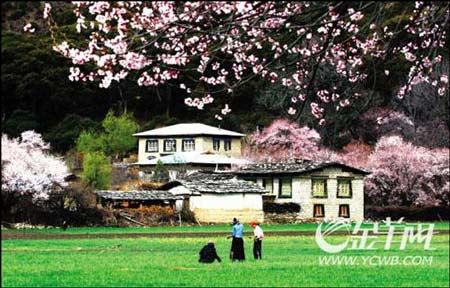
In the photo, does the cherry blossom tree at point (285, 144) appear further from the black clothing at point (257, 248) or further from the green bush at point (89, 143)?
the black clothing at point (257, 248)

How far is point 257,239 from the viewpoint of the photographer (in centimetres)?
2295

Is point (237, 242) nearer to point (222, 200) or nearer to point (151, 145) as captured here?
point (222, 200)

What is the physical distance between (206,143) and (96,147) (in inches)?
373

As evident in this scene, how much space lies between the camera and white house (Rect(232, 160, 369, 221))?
58344mm

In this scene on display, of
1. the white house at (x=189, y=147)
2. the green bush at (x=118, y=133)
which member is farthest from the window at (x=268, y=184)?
the green bush at (x=118, y=133)

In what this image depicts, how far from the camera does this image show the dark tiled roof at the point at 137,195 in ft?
168

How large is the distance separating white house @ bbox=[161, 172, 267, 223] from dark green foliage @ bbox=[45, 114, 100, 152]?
717 inches

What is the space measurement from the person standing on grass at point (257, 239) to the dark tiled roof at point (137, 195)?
27724mm

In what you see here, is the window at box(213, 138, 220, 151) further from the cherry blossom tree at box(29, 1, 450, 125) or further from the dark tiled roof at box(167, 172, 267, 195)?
the cherry blossom tree at box(29, 1, 450, 125)

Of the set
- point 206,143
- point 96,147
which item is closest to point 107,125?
point 96,147

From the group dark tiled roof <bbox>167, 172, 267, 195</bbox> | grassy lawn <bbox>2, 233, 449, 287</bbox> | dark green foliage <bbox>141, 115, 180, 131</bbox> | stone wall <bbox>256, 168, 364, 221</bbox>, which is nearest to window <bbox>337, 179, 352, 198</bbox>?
stone wall <bbox>256, 168, 364, 221</bbox>

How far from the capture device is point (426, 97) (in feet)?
220

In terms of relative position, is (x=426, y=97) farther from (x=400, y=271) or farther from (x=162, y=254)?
(x=400, y=271)

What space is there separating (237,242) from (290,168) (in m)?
36.5
